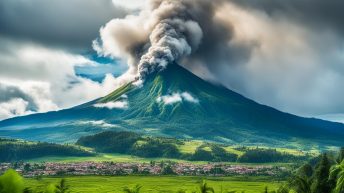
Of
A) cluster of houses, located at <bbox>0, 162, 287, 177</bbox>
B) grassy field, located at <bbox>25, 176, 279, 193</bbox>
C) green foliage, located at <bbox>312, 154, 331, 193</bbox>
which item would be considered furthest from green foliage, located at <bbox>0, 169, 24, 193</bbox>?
cluster of houses, located at <bbox>0, 162, 287, 177</bbox>

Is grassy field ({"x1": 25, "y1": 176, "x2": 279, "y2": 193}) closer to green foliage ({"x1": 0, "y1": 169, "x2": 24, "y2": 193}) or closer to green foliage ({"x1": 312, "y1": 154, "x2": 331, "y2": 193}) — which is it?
green foliage ({"x1": 312, "y1": 154, "x2": 331, "y2": 193})

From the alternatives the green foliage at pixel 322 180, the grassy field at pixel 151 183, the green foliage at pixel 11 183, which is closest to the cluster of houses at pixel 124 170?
Answer: the grassy field at pixel 151 183

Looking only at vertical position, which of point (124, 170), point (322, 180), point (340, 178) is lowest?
point (322, 180)

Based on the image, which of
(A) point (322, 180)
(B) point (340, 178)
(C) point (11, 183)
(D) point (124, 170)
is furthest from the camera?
(D) point (124, 170)

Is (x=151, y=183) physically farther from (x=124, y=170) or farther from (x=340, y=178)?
(x=340, y=178)


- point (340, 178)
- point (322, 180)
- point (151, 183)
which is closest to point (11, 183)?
point (340, 178)

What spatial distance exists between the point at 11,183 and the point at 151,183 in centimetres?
11784

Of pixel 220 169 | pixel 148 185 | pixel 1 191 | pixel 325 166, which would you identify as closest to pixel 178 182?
pixel 148 185

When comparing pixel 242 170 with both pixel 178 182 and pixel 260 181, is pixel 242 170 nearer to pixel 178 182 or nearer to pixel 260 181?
pixel 260 181

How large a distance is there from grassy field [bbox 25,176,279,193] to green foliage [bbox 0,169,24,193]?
9568cm

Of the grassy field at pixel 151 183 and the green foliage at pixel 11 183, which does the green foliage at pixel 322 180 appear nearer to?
the grassy field at pixel 151 183

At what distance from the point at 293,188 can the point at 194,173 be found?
89942mm

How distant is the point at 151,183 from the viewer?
390 ft

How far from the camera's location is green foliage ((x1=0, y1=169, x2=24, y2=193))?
326cm
